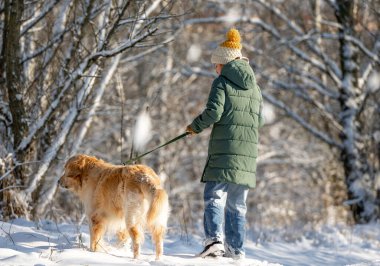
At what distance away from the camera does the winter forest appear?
27.6 feet

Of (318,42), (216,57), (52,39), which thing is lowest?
(216,57)

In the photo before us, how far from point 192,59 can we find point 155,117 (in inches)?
107

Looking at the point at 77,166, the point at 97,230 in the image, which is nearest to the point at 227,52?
the point at 77,166

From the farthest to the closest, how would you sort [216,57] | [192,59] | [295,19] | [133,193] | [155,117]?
[155,117], [192,59], [295,19], [216,57], [133,193]

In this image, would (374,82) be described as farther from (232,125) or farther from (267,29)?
(232,125)

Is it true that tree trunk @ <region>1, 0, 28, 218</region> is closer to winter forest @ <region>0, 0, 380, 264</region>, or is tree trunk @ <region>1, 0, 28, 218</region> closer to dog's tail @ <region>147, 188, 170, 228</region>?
winter forest @ <region>0, 0, 380, 264</region>

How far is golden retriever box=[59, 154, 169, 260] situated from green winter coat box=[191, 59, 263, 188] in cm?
57

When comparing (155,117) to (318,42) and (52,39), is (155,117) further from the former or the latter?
(52,39)

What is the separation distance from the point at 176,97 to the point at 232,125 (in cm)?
1600

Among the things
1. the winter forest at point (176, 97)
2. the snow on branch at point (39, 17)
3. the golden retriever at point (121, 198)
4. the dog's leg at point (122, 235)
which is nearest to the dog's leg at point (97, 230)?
the golden retriever at point (121, 198)

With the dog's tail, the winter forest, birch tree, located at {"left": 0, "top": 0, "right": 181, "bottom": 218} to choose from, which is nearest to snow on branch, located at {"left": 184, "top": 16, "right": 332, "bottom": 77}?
the winter forest

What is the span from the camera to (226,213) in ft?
20.7

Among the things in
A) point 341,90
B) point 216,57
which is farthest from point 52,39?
point 341,90

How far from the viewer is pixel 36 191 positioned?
880 cm
